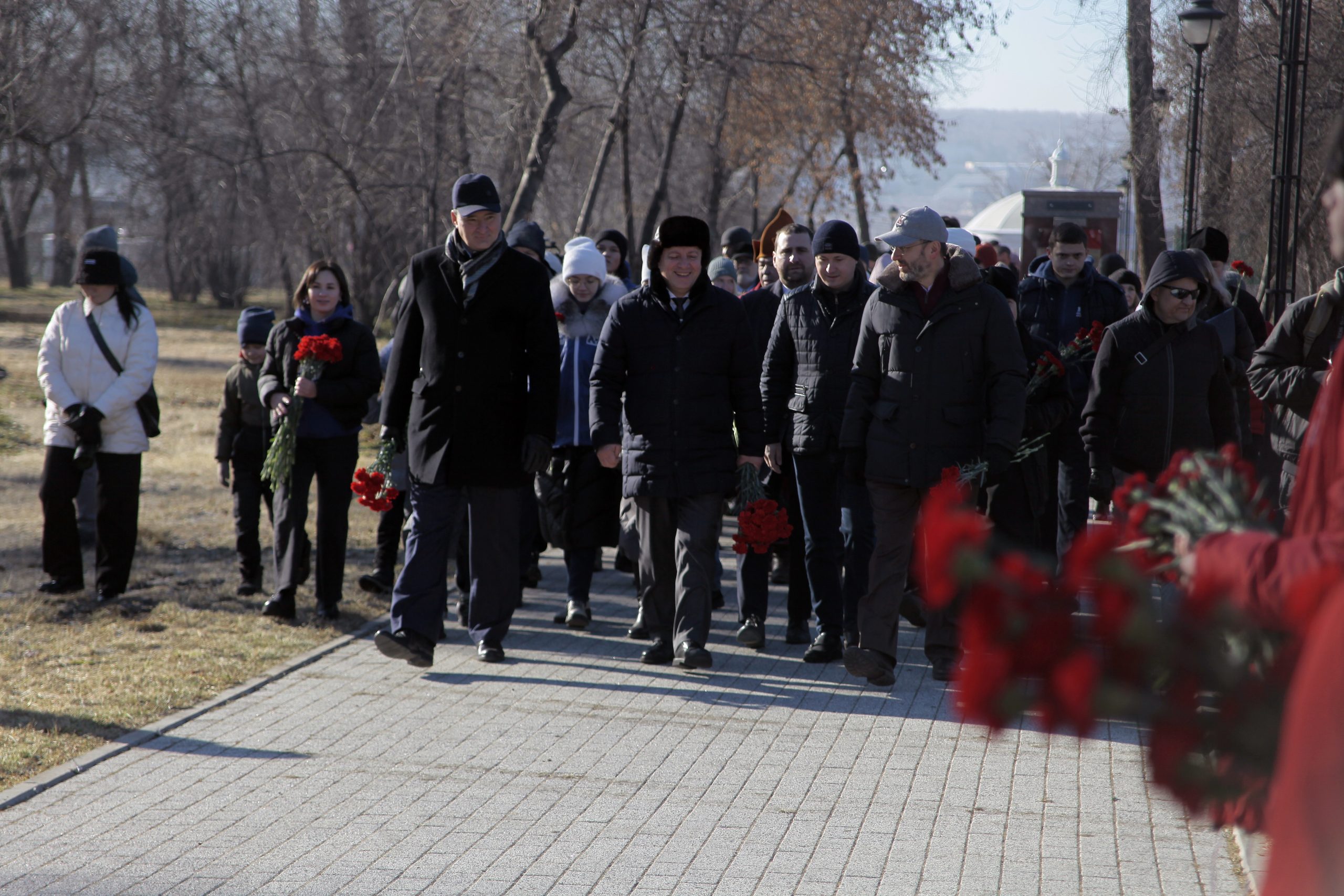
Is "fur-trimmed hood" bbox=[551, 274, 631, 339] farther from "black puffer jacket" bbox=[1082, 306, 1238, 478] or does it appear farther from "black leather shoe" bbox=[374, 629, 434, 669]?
"black puffer jacket" bbox=[1082, 306, 1238, 478]

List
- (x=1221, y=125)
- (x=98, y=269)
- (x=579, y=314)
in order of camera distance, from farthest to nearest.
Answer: (x=1221, y=125)
(x=579, y=314)
(x=98, y=269)

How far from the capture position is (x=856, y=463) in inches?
267

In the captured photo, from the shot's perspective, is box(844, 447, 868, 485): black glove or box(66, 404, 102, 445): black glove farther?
box(66, 404, 102, 445): black glove

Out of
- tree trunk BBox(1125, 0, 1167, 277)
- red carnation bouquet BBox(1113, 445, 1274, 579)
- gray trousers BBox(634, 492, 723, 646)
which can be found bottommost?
gray trousers BBox(634, 492, 723, 646)

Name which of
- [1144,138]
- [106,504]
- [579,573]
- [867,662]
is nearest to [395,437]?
[579,573]

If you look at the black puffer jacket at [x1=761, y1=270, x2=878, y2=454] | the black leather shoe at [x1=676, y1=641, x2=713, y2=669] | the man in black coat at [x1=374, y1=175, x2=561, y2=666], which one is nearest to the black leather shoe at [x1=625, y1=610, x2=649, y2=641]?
the black leather shoe at [x1=676, y1=641, x2=713, y2=669]

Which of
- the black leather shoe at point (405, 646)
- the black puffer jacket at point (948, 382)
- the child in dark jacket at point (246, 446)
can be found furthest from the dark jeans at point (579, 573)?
the black puffer jacket at point (948, 382)

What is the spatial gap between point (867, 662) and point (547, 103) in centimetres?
1138

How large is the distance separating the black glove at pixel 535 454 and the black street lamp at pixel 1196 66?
34.5 feet

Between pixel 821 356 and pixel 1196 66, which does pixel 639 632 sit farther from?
pixel 1196 66

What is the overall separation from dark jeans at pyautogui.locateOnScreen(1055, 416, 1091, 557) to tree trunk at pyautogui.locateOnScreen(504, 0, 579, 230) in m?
8.59

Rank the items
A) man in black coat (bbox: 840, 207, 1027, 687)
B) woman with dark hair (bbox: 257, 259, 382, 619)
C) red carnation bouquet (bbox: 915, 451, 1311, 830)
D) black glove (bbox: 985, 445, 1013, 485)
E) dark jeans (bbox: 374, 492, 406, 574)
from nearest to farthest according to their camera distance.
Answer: red carnation bouquet (bbox: 915, 451, 1311, 830), black glove (bbox: 985, 445, 1013, 485), man in black coat (bbox: 840, 207, 1027, 687), woman with dark hair (bbox: 257, 259, 382, 619), dark jeans (bbox: 374, 492, 406, 574)

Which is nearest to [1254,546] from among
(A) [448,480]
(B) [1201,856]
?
(B) [1201,856]

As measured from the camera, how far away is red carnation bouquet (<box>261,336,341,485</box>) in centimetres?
783
